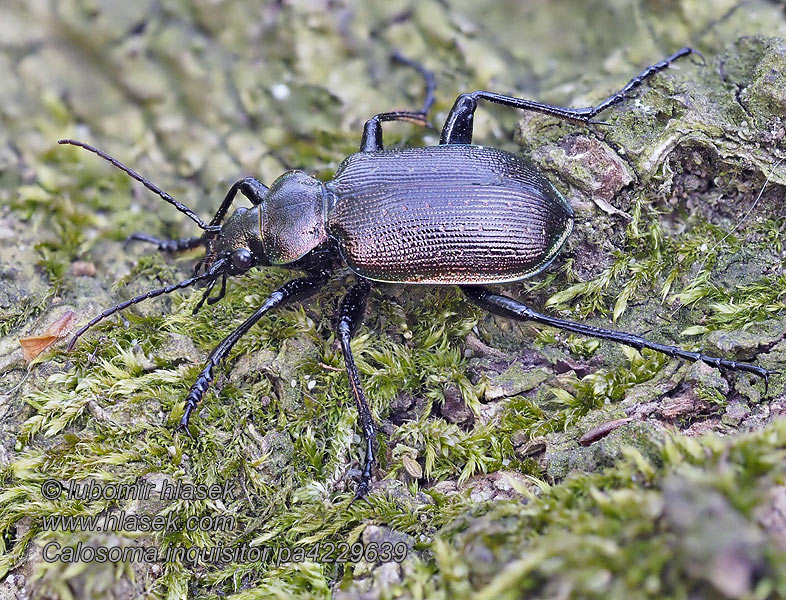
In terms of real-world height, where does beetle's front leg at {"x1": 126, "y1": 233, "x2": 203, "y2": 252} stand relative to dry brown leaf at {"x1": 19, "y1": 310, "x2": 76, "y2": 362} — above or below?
above

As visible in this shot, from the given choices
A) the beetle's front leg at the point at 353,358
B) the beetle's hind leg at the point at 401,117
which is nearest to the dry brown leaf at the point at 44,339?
the beetle's front leg at the point at 353,358

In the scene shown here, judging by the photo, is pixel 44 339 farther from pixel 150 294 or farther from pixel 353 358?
pixel 353 358

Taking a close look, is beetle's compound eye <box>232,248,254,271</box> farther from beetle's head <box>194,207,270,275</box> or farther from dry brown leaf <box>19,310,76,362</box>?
dry brown leaf <box>19,310,76,362</box>

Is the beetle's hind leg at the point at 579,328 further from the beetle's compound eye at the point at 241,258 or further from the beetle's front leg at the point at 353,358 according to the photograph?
the beetle's compound eye at the point at 241,258

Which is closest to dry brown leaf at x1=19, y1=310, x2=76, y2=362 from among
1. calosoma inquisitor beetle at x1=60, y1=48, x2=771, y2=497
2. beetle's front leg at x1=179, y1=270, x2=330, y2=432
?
calosoma inquisitor beetle at x1=60, y1=48, x2=771, y2=497

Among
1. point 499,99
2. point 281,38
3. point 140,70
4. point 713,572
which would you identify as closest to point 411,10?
point 281,38

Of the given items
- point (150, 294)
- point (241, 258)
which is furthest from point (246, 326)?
point (150, 294)
